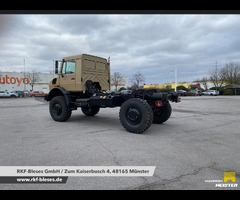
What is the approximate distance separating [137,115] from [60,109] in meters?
3.98

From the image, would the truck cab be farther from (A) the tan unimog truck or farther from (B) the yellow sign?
(B) the yellow sign

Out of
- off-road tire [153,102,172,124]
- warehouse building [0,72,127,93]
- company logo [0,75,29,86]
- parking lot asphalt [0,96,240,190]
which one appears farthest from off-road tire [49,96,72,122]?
company logo [0,75,29,86]

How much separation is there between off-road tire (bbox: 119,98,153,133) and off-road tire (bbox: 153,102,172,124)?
5.60 feet

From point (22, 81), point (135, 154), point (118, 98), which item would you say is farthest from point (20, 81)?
point (135, 154)

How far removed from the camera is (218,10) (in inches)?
69.8

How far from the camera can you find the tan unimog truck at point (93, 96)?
553 centimetres

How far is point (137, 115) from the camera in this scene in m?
5.26

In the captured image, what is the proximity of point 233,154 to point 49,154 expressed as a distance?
13.3 ft

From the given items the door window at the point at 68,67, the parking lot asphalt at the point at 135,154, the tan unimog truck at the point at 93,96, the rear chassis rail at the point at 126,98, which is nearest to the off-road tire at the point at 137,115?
the tan unimog truck at the point at 93,96

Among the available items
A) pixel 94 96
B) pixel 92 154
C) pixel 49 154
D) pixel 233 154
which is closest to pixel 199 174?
pixel 233 154

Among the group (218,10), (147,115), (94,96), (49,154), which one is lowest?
(49,154)

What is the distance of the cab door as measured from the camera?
719cm

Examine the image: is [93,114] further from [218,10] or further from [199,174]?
[218,10]
